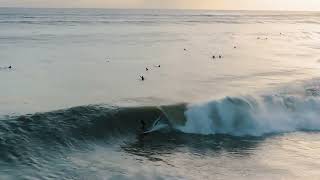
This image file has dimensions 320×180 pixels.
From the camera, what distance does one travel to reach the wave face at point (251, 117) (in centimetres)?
1720

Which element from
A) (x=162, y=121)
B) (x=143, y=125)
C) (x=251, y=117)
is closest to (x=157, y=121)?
(x=162, y=121)

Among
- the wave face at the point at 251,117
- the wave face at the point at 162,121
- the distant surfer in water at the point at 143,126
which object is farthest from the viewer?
the wave face at the point at 251,117

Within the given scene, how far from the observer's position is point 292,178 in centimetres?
1236

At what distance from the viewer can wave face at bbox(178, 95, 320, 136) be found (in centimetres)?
1720

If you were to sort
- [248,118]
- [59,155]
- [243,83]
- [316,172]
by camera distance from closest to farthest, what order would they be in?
[316,172]
[59,155]
[248,118]
[243,83]

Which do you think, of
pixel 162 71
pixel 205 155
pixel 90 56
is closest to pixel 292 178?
pixel 205 155

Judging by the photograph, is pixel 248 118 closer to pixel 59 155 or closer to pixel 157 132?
pixel 157 132

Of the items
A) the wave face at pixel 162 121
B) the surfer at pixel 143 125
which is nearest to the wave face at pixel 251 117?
the wave face at pixel 162 121

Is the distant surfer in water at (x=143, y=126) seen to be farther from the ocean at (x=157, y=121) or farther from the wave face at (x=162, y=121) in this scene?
the wave face at (x=162, y=121)

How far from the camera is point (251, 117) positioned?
1784 cm

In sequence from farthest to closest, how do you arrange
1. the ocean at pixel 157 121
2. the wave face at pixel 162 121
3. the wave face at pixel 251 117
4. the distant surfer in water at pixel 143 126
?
the wave face at pixel 251 117 < the distant surfer in water at pixel 143 126 < the wave face at pixel 162 121 < the ocean at pixel 157 121

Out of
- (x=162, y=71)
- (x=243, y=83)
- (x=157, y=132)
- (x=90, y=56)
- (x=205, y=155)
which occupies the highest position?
(x=90, y=56)

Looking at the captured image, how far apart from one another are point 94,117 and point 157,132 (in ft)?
7.10

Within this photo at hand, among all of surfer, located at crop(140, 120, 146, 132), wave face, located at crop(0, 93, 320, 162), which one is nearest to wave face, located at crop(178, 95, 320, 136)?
wave face, located at crop(0, 93, 320, 162)
